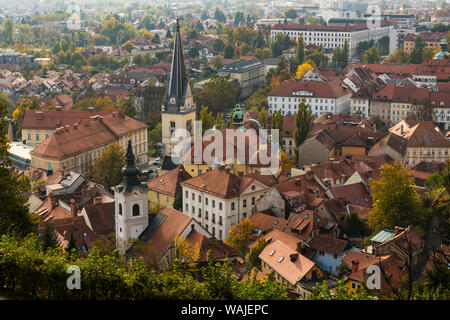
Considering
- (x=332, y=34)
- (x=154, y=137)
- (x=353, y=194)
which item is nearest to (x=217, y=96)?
(x=154, y=137)

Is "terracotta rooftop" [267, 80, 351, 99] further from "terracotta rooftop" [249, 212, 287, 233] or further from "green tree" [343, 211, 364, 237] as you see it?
"green tree" [343, 211, 364, 237]

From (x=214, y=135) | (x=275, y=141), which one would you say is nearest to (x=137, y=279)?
(x=214, y=135)

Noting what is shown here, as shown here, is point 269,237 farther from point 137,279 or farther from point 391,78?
point 391,78

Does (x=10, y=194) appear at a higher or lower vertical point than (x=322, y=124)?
higher

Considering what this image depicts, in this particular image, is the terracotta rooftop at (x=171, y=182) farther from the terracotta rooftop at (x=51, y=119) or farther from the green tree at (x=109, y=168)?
the terracotta rooftop at (x=51, y=119)

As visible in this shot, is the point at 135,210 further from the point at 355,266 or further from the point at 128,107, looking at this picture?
the point at 128,107

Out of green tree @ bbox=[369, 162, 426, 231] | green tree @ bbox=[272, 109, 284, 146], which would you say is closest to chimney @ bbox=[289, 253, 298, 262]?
green tree @ bbox=[369, 162, 426, 231]
